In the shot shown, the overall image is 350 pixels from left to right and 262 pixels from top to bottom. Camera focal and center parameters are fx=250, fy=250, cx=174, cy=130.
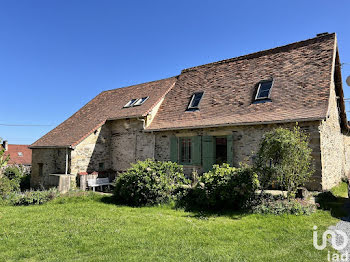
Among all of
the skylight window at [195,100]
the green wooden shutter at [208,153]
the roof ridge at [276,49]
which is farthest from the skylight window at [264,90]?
the skylight window at [195,100]

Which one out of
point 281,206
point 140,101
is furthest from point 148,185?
point 140,101

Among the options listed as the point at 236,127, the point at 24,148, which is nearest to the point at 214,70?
the point at 236,127

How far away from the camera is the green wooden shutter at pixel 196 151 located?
11.4m

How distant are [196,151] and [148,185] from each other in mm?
3674

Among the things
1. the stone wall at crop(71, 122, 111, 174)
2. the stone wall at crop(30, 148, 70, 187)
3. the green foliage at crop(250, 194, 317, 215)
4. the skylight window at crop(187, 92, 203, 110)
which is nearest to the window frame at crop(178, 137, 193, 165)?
the skylight window at crop(187, 92, 203, 110)

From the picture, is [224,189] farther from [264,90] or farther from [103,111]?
[103,111]

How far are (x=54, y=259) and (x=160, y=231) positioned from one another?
2284 millimetres

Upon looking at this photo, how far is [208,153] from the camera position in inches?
437

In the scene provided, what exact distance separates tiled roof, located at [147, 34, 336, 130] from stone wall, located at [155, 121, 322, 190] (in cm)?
36

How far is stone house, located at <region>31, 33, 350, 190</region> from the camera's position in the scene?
9.73m

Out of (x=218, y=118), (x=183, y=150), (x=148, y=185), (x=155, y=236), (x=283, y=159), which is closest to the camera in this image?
(x=155, y=236)

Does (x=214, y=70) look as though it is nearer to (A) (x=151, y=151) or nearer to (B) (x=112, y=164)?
Answer: (A) (x=151, y=151)

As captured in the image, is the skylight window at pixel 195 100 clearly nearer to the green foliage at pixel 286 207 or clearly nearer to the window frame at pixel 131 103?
the window frame at pixel 131 103

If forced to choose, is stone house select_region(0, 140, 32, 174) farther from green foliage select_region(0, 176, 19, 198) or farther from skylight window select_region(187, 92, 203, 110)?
skylight window select_region(187, 92, 203, 110)
